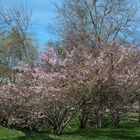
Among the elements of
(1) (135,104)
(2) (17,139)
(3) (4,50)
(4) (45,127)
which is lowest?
(2) (17,139)

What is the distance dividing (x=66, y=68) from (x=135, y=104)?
23.4 ft

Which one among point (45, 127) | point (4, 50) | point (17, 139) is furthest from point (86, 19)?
point (17, 139)

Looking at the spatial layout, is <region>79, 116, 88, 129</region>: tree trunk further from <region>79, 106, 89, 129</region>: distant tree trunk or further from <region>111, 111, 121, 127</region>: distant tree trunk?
<region>111, 111, 121, 127</region>: distant tree trunk

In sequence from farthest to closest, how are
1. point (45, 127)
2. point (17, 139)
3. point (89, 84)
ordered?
1. point (45, 127)
2. point (89, 84)
3. point (17, 139)

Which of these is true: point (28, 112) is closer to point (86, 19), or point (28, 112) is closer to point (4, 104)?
point (4, 104)

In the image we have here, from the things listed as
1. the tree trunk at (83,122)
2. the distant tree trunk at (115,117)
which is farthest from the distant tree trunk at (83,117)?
the distant tree trunk at (115,117)

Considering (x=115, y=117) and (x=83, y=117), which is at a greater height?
(x=115, y=117)

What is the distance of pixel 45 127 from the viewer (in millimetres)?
24797

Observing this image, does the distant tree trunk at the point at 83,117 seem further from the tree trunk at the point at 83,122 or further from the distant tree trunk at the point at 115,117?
the distant tree trunk at the point at 115,117

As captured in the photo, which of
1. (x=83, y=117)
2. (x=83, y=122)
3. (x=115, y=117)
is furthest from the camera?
(x=115, y=117)

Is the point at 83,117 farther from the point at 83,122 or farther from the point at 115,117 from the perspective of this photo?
the point at 115,117

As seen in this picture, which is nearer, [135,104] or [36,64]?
[36,64]

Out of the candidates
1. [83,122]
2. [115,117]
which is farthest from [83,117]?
[115,117]

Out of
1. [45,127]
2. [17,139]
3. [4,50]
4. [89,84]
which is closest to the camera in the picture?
[17,139]
